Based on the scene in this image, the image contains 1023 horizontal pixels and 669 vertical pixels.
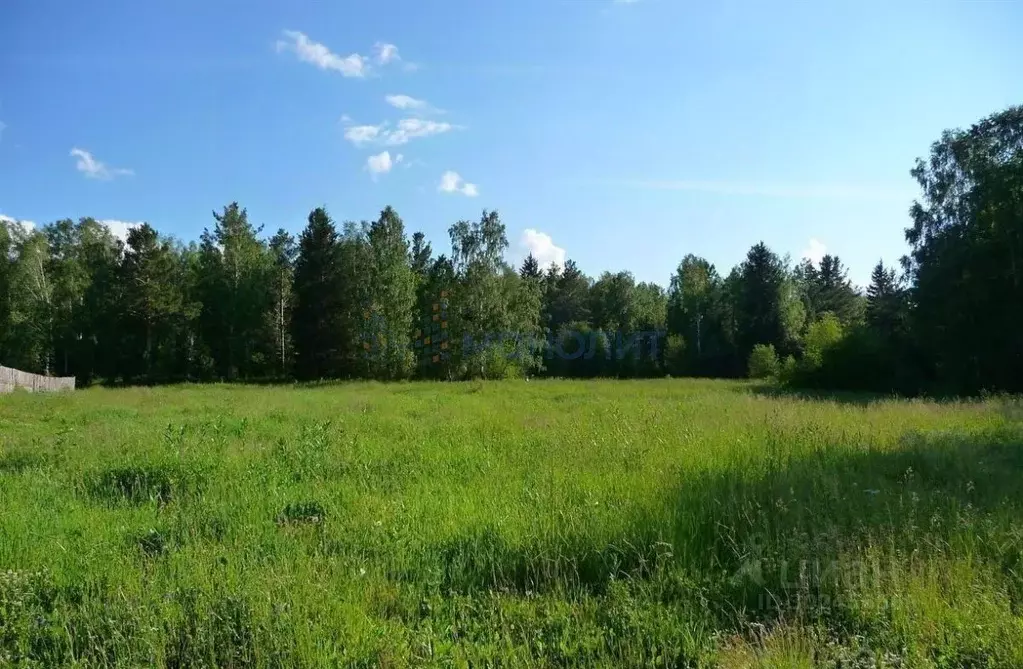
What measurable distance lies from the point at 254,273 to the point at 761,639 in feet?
176

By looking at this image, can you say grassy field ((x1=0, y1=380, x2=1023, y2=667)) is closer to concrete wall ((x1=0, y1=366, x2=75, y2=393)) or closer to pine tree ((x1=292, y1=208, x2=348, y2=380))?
concrete wall ((x1=0, y1=366, x2=75, y2=393))

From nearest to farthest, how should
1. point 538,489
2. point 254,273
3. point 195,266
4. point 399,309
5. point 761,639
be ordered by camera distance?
1. point 761,639
2. point 538,489
3. point 399,309
4. point 254,273
5. point 195,266

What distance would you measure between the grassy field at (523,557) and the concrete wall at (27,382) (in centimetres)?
2328

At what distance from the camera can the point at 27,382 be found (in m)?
29.5

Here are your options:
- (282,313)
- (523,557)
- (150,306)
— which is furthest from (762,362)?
(150,306)

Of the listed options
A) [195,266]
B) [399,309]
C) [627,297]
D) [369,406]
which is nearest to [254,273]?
[195,266]

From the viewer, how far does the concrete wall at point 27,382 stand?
26.4 meters

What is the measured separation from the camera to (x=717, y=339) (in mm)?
61969

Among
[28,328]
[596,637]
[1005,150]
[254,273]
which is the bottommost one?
[596,637]

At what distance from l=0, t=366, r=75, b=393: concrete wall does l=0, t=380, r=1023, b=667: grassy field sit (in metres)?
23.3

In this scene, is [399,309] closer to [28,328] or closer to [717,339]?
[28,328]

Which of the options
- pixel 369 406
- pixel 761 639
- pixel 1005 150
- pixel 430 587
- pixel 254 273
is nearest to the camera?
pixel 761 639

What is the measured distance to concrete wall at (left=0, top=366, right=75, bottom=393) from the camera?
86.7 feet

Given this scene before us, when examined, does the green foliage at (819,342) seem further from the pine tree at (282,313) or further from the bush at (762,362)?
the pine tree at (282,313)
